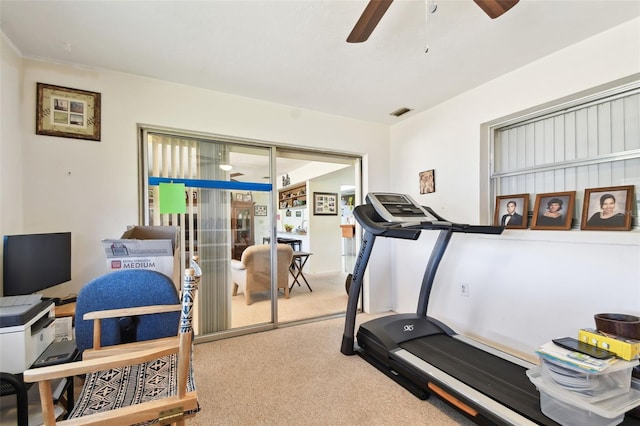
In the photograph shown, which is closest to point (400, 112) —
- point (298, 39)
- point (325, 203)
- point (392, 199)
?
point (392, 199)

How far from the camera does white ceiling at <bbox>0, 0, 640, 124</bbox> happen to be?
5.60 ft

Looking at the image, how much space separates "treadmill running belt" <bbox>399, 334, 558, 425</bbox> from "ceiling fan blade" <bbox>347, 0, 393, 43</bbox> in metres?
2.11

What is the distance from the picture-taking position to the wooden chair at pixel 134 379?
37.6 inches

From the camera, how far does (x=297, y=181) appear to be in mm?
6297

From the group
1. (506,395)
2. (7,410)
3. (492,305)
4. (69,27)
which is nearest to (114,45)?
(69,27)

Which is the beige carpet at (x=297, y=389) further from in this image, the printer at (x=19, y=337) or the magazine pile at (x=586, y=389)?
the printer at (x=19, y=337)

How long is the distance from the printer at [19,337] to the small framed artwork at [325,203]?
4931mm

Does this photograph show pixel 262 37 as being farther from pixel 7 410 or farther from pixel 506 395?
pixel 506 395

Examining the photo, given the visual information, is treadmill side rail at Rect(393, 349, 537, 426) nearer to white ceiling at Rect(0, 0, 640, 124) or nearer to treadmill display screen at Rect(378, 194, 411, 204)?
treadmill display screen at Rect(378, 194, 411, 204)

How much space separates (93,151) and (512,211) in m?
3.66

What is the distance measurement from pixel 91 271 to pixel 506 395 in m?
3.07

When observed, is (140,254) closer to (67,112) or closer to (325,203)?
(67,112)

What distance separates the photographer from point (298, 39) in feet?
6.52

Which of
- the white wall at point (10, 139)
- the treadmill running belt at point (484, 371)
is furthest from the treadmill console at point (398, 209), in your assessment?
the white wall at point (10, 139)
